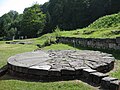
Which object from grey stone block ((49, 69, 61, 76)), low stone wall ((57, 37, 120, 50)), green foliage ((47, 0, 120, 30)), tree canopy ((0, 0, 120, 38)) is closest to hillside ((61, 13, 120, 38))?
low stone wall ((57, 37, 120, 50))

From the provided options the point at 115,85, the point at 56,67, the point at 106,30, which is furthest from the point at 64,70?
the point at 106,30

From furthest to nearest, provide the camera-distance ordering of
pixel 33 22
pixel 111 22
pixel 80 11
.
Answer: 1. pixel 33 22
2. pixel 80 11
3. pixel 111 22

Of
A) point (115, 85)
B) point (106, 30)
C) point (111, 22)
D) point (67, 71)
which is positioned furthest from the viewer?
point (111, 22)

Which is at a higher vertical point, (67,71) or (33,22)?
(33,22)

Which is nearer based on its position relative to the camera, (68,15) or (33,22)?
(33,22)

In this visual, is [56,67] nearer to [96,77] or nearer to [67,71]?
[67,71]

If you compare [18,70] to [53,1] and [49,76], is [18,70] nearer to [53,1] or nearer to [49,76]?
[49,76]

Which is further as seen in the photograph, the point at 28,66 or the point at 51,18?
the point at 51,18

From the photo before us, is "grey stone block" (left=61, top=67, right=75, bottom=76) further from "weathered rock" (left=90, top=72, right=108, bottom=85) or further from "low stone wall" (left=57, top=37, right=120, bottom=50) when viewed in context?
"low stone wall" (left=57, top=37, right=120, bottom=50)

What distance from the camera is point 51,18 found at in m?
64.1

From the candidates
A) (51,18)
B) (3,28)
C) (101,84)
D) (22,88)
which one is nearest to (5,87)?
(22,88)

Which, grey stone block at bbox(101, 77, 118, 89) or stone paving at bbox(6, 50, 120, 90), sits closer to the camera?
grey stone block at bbox(101, 77, 118, 89)

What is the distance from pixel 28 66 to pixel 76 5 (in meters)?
50.1

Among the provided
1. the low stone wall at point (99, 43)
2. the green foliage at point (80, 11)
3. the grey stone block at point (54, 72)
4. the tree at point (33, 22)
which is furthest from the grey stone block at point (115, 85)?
the tree at point (33, 22)
